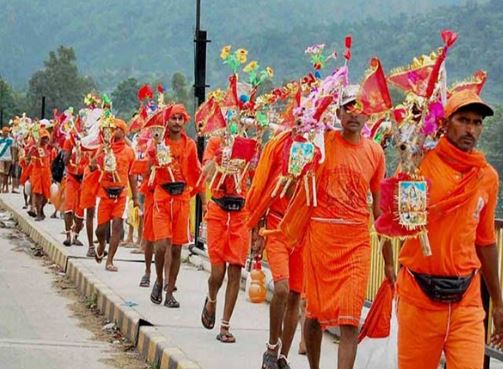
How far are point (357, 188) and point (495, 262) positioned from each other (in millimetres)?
1579

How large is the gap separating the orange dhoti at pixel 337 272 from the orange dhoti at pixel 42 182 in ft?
59.1

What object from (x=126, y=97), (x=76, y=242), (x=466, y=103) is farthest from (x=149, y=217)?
(x=126, y=97)

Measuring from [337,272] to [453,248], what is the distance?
148cm

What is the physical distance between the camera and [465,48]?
34625mm

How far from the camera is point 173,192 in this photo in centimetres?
1187

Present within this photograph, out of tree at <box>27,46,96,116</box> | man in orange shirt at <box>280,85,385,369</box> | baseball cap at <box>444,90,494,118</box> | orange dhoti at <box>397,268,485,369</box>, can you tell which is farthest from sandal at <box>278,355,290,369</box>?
tree at <box>27,46,96,116</box>

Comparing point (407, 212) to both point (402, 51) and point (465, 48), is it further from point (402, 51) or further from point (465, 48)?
point (402, 51)

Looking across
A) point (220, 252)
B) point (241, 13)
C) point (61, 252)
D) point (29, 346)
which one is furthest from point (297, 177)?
point (241, 13)

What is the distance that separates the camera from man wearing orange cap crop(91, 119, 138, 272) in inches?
589

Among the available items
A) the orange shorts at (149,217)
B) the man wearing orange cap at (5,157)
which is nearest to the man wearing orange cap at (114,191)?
the orange shorts at (149,217)

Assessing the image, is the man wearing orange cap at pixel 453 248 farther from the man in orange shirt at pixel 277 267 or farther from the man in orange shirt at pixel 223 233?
the man in orange shirt at pixel 223 233

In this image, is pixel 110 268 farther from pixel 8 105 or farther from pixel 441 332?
pixel 8 105

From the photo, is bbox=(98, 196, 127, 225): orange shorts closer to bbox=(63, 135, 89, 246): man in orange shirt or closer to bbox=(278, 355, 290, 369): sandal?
bbox=(63, 135, 89, 246): man in orange shirt

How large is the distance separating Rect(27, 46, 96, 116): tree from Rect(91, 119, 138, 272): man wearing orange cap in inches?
2612
